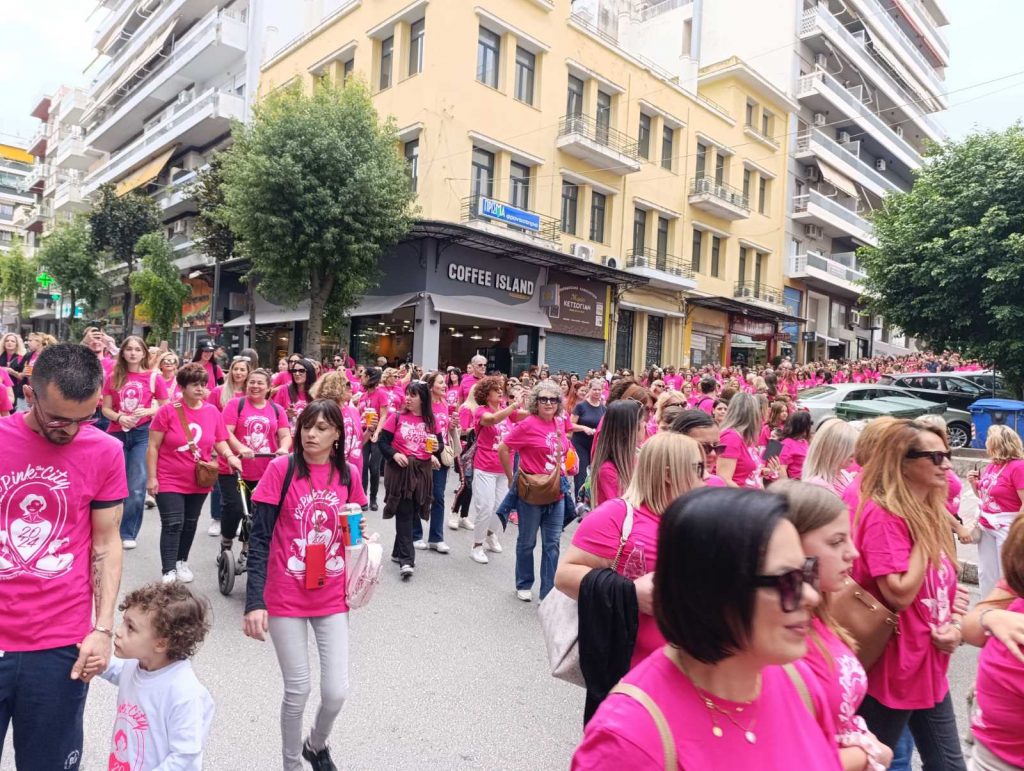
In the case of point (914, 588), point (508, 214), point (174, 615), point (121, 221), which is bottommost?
point (174, 615)

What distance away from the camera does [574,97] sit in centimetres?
2369

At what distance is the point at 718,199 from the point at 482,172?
1197cm

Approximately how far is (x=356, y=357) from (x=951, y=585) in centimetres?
2161

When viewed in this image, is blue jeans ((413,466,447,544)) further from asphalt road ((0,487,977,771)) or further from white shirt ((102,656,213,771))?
white shirt ((102,656,213,771))

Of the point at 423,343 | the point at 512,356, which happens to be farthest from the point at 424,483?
the point at 512,356

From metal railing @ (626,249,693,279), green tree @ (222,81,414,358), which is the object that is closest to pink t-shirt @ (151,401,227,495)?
green tree @ (222,81,414,358)

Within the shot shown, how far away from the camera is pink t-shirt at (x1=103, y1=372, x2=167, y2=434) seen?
6594 millimetres

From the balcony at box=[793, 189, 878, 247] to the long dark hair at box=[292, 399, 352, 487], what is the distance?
3465cm

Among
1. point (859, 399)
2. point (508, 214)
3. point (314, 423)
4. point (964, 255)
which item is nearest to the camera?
point (314, 423)

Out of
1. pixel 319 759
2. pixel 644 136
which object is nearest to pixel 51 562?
pixel 319 759

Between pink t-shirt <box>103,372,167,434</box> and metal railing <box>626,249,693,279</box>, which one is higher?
metal railing <box>626,249,693,279</box>

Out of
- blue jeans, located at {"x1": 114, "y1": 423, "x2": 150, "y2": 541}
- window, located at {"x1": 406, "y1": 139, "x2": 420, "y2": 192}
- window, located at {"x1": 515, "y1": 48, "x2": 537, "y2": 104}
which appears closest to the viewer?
blue jeans, located at {"x1": 114, "y1": 423, "x2": 150, "y2": 541}

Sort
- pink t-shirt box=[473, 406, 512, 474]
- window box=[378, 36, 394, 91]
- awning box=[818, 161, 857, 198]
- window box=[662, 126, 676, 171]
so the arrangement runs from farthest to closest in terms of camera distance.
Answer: awning box=[818, 161, 857, 198], window box=[662, 126, 676, 171], window box=[378, 36, 394, 91], pink t-shirt box=[473, 406, 512, 474]

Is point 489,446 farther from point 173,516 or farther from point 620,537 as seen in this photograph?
point 620,537
